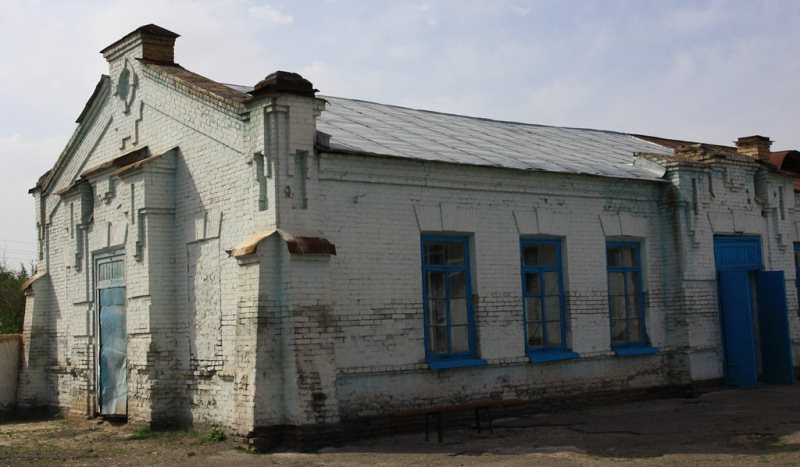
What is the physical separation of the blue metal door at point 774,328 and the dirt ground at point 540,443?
1.98 m

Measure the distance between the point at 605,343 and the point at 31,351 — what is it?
8.97m

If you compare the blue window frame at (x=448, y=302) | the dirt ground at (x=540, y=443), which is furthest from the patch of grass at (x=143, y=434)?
the blue window frame at (x=448, y=302)

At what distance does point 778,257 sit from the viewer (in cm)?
1598

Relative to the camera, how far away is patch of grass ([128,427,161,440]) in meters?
11.5

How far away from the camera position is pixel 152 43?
518 inches

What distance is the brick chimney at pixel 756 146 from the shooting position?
666 inches

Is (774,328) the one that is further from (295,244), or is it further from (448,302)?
(295,244)

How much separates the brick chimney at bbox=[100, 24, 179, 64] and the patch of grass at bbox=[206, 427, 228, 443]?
5.29 metres

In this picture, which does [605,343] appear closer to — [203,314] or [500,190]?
[500,190]

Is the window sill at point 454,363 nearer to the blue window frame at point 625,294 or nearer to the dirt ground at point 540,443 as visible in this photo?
the dirt ground at point 540,443

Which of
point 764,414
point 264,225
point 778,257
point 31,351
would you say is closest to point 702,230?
point 778,257

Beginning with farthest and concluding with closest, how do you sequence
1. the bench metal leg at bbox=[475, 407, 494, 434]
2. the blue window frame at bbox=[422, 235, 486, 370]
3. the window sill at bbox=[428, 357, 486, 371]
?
the blue window frame at bbox=[422, 235, 486, 370], the window sill at bbox=[428, 357, 486, 371], the bench metal leg at bbox=[475, 407, 494, 434]

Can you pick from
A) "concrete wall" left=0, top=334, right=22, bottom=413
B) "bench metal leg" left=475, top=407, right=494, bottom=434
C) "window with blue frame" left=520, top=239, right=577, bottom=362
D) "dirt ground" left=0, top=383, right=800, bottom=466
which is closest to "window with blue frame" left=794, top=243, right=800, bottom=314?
"dirt ground" left=0, top=383, right=800, bottom=466

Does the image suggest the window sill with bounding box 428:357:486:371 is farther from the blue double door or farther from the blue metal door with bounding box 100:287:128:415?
the blue double door
